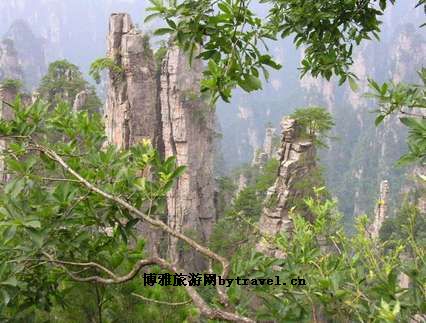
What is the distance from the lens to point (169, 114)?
1897 cm

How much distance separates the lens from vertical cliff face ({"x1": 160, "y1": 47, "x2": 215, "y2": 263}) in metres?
18.7

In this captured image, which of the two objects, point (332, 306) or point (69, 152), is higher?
point (69, 152)

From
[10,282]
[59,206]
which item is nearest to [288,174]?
[59,206]

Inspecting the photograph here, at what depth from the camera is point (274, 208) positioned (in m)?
15.4

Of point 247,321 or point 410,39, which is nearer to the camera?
point 247,321

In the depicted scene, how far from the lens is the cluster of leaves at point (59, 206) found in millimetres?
1911

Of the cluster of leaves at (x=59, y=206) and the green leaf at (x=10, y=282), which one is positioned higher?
the cluster of leaves at (x=59, y=206)

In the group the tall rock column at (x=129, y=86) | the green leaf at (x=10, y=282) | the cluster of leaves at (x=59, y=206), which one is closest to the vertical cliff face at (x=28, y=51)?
the tall rock column at (x=129, y=86)

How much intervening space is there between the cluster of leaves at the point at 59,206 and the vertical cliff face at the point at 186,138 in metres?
15.8

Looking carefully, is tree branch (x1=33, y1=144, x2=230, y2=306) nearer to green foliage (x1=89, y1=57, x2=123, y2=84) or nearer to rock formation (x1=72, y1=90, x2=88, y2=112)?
green foliage (x1=89, y1=57, x2=123, y2=84)

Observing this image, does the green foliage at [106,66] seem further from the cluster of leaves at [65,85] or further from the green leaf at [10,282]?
the green leaf at [10,282]

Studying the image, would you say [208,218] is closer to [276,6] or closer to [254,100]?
[276,6]


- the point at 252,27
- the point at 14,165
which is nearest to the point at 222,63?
the point at 252,27

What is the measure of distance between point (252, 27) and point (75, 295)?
182 cm
